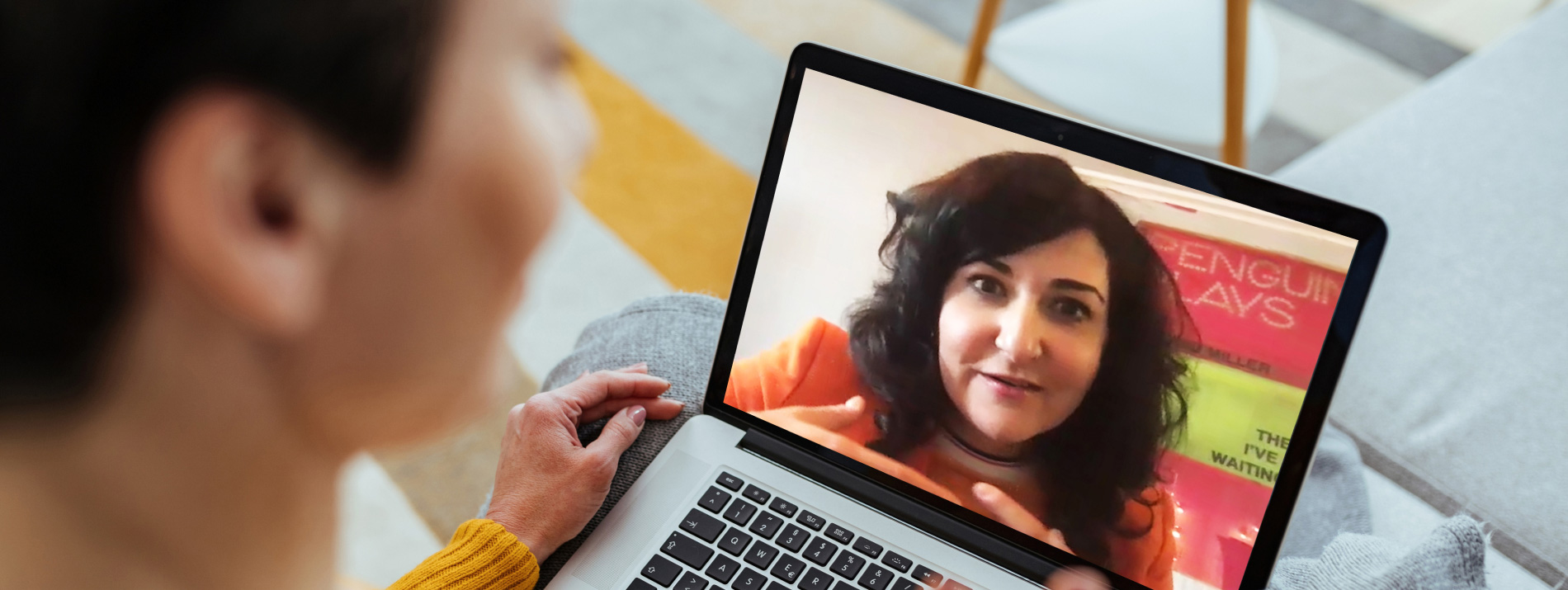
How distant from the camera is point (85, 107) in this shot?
216mm

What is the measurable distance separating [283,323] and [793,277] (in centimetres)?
53

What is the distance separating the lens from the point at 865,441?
0.75m

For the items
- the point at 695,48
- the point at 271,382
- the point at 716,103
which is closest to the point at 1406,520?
the point at 271,382

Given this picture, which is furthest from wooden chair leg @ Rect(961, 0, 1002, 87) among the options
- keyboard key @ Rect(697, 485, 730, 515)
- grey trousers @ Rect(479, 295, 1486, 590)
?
keyboard key @ Rect(697, 485, 730, 515)

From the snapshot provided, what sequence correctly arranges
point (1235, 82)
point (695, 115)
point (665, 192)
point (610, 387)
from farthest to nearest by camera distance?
point (695, 115), point (665, 192), point (1235, 82), point (610, 387)

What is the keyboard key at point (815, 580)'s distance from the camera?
704 millimetres

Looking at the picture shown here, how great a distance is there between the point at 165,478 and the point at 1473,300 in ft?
3.70

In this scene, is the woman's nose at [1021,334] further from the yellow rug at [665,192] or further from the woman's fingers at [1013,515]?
the yellow rug at [665,192]

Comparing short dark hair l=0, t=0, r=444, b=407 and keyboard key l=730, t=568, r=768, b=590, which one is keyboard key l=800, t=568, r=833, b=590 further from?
short dark hair l=0, t=0, r=444, b=407

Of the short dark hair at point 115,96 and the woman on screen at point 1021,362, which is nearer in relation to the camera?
the short dark hair at point 115,96

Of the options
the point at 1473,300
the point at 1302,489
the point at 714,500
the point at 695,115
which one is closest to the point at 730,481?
the point at 714,500

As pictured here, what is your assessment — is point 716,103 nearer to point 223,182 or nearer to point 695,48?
point 695,48

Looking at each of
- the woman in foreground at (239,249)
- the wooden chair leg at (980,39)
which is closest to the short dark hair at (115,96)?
the woman in foreground at (239,249)

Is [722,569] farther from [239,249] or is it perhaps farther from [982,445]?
[239,249]
